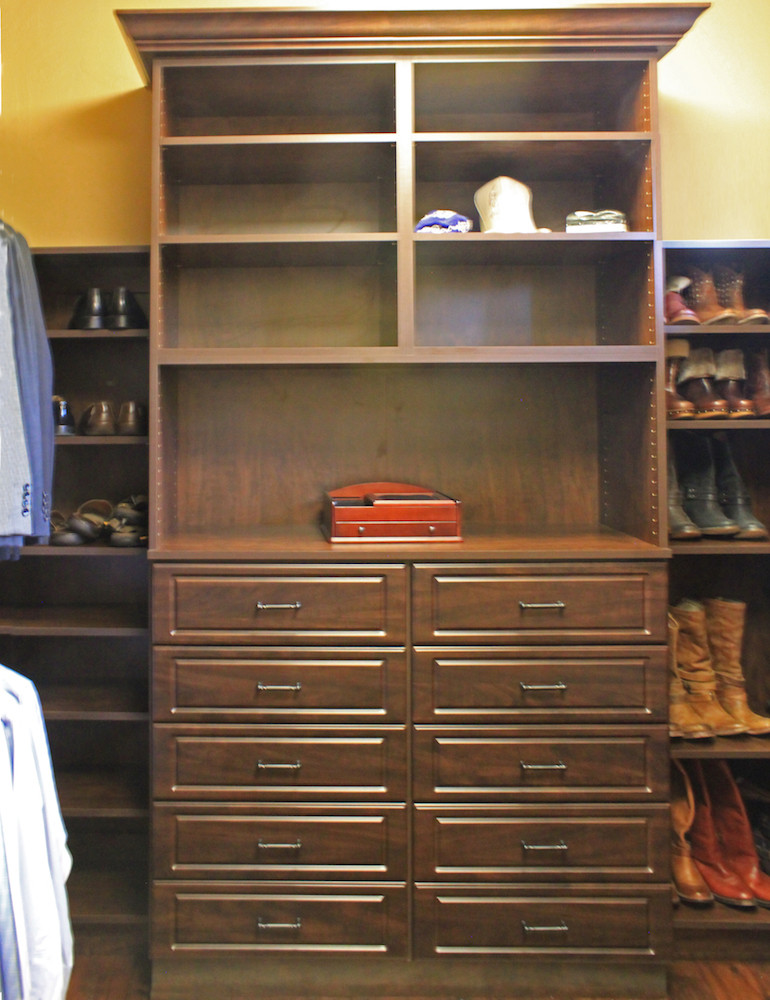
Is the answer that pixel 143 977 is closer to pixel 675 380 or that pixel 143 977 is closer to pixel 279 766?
pixel 279 766

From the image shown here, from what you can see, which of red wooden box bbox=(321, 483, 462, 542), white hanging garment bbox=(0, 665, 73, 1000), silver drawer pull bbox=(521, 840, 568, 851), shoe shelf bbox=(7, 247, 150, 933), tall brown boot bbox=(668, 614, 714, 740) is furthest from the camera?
shoe shelf bbox=(7, 247, 150, 933)

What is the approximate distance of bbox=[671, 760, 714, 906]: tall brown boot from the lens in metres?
1.94

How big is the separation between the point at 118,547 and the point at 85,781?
0.74 meters

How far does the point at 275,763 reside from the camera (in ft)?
5.84

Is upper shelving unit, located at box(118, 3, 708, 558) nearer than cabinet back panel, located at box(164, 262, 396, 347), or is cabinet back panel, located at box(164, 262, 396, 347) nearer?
upper shelving unit, located at box(118, 3, 708, 558)

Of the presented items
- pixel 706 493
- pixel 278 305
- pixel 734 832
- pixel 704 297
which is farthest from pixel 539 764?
pixel 278 305

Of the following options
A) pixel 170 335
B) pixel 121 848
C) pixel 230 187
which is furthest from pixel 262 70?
pixel 121 848

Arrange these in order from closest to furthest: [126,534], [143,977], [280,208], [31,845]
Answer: [31,845]
[143,977]
[126,534]
[280,208]

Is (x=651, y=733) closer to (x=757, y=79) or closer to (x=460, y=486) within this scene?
(x=460, y=486)

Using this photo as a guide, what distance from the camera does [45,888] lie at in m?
1.25

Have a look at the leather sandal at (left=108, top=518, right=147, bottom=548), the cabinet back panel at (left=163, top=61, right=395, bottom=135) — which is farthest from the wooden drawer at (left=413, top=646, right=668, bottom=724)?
the cabinet back panel at (left=163, top=61, right=395, bottom=135)

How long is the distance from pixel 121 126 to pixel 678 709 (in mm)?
2447

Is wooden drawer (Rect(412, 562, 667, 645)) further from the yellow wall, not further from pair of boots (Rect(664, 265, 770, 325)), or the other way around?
the yellow wall

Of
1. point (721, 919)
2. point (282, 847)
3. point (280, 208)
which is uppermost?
point (280, 208)
